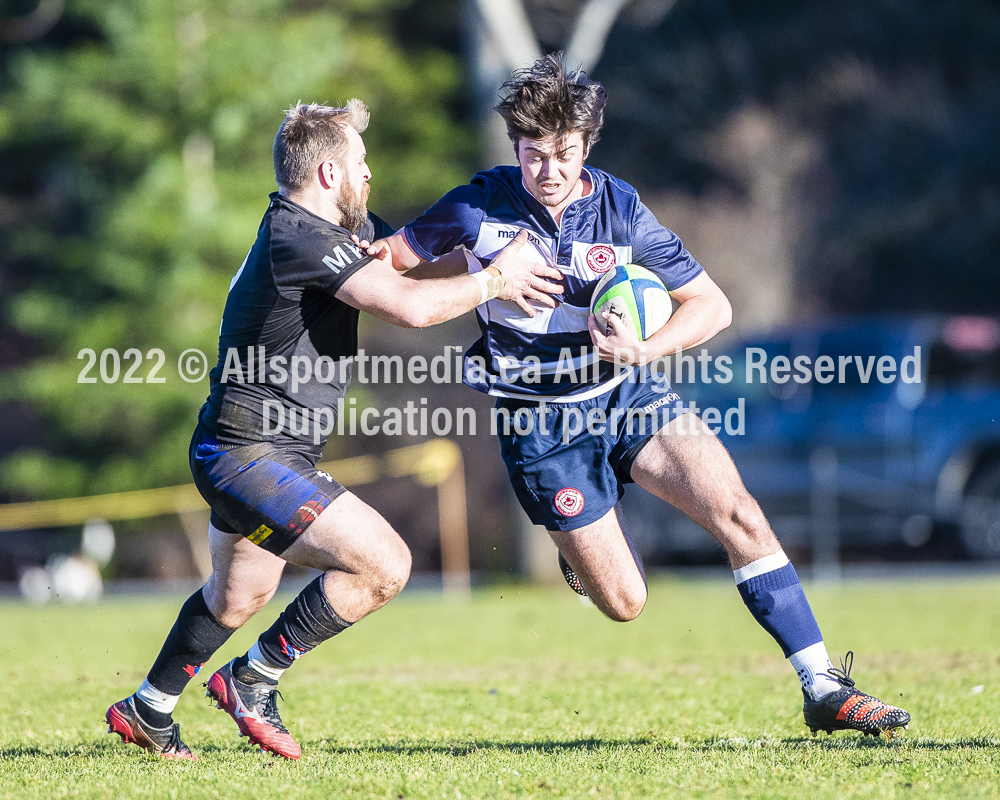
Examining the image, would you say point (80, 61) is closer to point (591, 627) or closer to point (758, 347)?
point (758, 347)

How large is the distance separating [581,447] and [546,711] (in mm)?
1347

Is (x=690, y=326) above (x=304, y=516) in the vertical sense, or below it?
above

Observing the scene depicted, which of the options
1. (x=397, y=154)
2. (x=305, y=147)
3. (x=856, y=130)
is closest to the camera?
(x=305, y=147)

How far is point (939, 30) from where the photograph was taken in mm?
20969

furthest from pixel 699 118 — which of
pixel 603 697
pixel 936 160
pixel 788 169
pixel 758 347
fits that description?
pixel 603 697

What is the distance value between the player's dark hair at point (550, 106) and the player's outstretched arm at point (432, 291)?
0.46m

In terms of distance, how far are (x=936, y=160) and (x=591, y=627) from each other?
14.2 metres

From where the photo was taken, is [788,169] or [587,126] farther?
[788,169]

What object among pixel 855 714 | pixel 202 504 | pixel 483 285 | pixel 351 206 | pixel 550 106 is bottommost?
pixel 855 714

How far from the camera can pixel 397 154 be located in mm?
20047

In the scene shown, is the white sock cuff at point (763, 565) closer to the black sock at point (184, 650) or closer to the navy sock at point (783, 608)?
the navy sock at point (783, 608)

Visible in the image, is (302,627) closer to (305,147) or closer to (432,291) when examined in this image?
(432,291)

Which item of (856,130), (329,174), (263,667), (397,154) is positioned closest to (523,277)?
(329,174)

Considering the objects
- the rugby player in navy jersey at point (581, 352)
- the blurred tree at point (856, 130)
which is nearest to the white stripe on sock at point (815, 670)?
the rugby player in navy jersey at point (581, 352)
